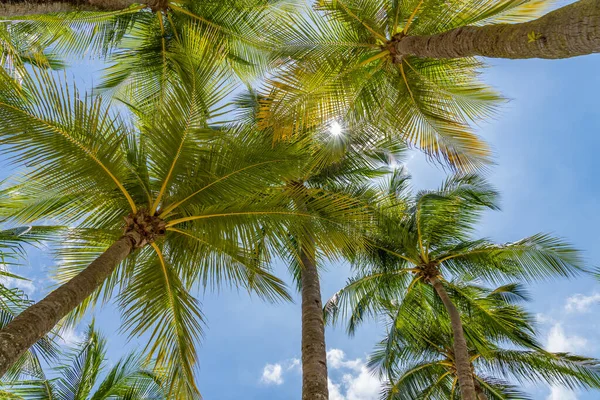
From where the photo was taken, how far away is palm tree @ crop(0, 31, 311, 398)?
5586 millimetres

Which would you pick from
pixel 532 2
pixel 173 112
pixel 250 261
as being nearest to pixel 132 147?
pixel 173 112

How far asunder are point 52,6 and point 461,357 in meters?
8.87

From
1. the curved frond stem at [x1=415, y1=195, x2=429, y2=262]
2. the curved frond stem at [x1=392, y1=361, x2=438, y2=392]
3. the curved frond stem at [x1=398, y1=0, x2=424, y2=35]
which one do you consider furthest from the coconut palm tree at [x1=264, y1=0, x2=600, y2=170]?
the curved frond stem at [x1=392, y1=361, x2=438, y2=392]

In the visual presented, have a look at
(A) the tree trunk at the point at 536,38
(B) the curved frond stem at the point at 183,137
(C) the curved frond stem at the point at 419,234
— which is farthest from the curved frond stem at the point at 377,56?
(C) the curved frond stem at the point at 419,234

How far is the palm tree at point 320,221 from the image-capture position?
636 cm

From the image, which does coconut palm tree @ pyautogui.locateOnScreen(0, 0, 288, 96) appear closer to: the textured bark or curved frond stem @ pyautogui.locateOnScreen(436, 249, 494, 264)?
curved frond stem @ pyautogui.locateOnScreen(436, 249, 494, 264)

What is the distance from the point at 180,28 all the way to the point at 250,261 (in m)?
5.63

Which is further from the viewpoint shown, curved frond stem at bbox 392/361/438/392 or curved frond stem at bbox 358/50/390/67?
curved frond stem at bbox 392/361/438/392

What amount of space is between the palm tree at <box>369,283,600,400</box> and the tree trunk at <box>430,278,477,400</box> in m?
1.11

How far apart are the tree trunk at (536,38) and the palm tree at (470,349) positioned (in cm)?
627

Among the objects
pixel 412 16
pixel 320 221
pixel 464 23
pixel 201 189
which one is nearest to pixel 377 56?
pixel 412 16

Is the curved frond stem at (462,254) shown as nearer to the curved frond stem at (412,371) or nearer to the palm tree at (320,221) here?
the palm tree at (320,221)

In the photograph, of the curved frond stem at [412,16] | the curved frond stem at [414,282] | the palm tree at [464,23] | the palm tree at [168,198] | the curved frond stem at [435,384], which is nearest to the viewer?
the palm tree at [464,23]

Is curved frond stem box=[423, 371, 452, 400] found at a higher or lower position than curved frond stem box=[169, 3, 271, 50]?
lower
